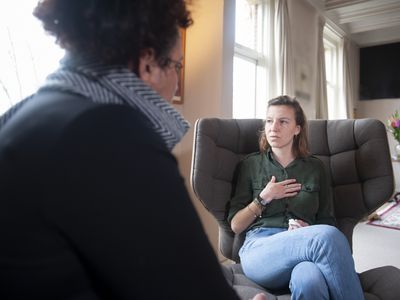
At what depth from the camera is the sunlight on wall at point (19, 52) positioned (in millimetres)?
1584

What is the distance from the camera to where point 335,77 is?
5.28m

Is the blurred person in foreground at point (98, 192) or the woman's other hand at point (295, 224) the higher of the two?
the blurred person in foreground at point (98, 192)

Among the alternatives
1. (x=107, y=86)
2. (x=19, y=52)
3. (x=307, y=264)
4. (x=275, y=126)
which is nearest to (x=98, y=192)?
(x=107, y=86)

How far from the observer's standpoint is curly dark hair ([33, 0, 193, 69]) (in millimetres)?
460

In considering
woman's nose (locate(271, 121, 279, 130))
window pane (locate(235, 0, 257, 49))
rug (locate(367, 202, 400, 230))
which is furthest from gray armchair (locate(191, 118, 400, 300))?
rug (locate(367, 202, 400, 230))

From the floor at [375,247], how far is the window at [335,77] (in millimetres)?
2427

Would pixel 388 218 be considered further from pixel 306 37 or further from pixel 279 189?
pixel 279 189

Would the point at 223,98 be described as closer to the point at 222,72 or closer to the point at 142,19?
the point at 222,72

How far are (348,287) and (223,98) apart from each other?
5.64 ft

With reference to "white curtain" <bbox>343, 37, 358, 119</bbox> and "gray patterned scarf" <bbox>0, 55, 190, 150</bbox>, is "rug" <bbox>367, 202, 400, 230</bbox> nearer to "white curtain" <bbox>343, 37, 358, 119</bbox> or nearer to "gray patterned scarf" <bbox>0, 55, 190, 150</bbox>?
"white curtain" <bbox>343, 37, 358, 119</bbox>

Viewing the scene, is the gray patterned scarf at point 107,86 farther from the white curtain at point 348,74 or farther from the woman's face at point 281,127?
the white curtain at point 348,74

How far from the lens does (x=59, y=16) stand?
19.6 inches

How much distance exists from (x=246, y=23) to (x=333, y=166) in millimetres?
2255

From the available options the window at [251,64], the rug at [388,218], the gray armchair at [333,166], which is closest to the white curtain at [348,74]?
the rug at [388,218]
